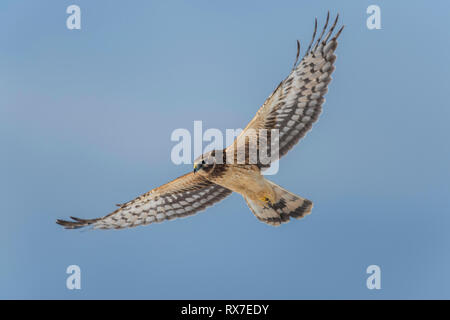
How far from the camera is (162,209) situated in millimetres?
11320

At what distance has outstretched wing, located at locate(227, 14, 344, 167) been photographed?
966 cm

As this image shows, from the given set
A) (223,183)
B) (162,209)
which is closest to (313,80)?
(223,183)

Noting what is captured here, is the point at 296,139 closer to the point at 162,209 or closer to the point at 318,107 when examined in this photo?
the point at 318,107

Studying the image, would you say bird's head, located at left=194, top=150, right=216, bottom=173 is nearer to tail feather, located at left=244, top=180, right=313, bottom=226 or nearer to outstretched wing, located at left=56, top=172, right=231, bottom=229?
outstretched wing, located at left=56, top=172, right=231, bottom=229

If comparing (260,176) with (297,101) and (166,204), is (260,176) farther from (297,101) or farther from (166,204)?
(166,204)

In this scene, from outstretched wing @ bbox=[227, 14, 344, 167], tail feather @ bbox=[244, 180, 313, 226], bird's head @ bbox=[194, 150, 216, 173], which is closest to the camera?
outstretched wing @ bbox=[227, 14, 344, 167]

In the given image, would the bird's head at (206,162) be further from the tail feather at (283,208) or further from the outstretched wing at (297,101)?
the tail feather at (283,208)

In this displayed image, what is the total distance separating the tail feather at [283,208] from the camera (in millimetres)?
10555

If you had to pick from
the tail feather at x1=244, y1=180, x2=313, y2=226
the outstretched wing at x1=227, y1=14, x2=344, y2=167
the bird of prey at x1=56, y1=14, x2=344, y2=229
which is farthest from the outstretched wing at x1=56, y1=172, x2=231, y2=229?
the outstretched wing at x1=227, y1=14, x2=344, y2=167

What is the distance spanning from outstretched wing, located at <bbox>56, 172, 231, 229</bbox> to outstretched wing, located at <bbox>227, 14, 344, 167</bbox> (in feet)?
4.25

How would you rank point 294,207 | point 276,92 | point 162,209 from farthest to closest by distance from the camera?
point 162,209 → point 294,207 → point 276,92

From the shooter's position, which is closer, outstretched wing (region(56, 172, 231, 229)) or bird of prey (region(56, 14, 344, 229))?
bird of prey (region(56, 14, 344, 229))

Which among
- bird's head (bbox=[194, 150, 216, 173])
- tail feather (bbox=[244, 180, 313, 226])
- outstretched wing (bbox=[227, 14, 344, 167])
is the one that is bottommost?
tail feather (bbox=[244, 180, 313, 226])
